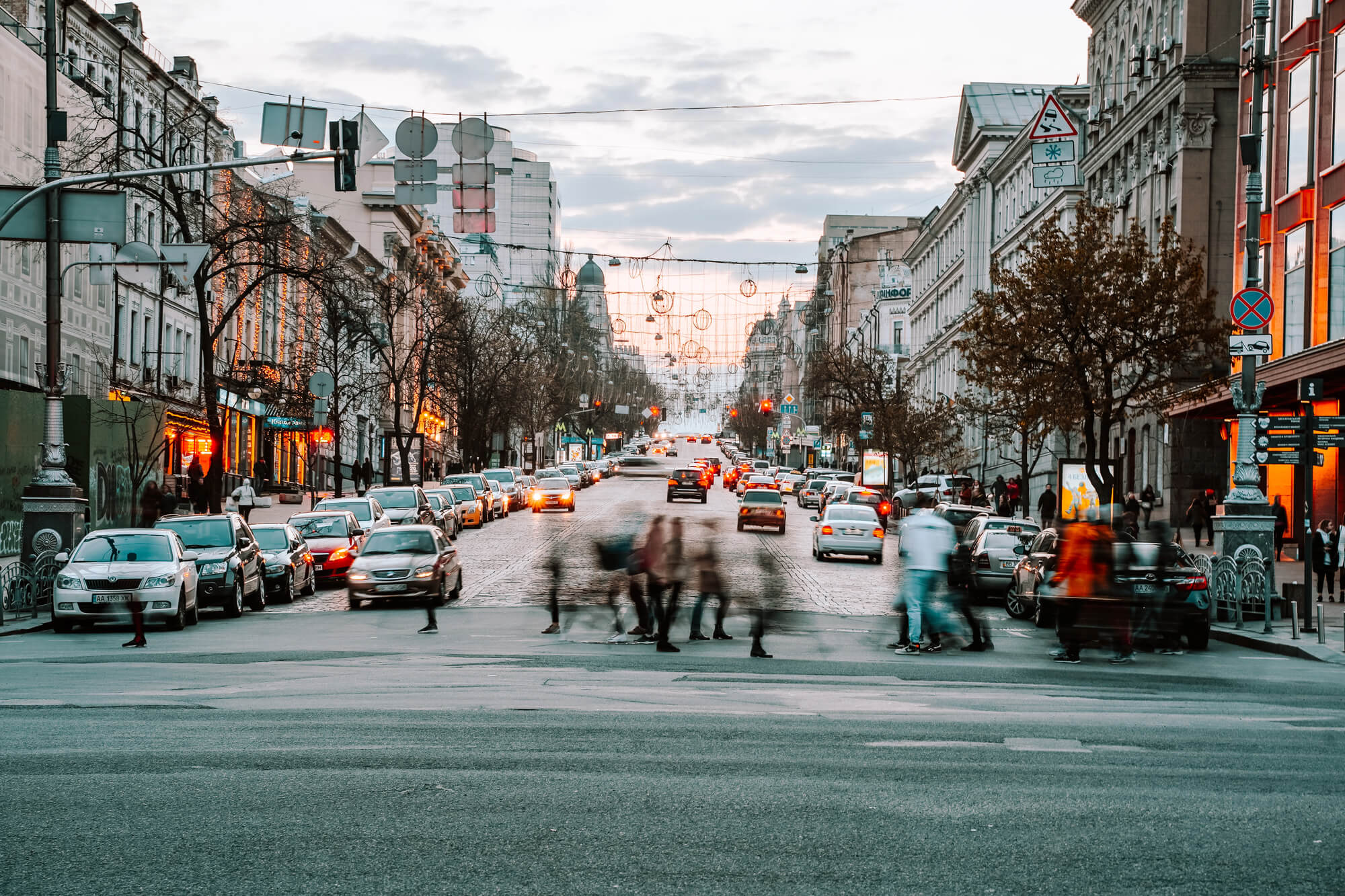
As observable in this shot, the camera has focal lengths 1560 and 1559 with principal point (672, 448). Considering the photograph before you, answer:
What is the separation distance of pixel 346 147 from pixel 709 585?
826cm

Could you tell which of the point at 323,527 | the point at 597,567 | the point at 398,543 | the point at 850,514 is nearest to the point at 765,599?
the point at 398,543

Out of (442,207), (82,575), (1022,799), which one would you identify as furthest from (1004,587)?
(442,207)

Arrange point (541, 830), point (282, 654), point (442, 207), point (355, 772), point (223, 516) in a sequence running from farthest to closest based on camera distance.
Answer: point (442, 207) → point (223, 516) → point (282, 654) → point (355, 772) → point (541, 830)

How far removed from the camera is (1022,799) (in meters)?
8.70

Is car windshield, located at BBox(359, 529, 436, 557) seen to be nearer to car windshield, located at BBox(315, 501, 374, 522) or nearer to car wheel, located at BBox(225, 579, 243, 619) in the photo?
car wheel, located at BBox(225, 579, 243, 619)

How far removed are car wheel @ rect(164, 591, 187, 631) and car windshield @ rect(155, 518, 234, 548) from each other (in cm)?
308

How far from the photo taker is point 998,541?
29.6 m

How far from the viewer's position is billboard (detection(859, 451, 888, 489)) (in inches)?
3167

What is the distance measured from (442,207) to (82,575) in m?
150

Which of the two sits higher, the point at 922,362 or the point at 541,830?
the point at 922,362

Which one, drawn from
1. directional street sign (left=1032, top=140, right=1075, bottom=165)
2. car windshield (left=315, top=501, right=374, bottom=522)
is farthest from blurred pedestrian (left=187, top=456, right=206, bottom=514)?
directional street sign (left=1032, top=140, right=1075, bottom=165)

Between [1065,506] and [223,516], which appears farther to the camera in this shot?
[1065,506]

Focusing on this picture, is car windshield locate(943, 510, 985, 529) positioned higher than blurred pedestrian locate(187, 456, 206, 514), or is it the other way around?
blurred pedestrian locate(187, 456, 206, 514)

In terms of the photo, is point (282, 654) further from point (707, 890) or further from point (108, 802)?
point (707, 890)
